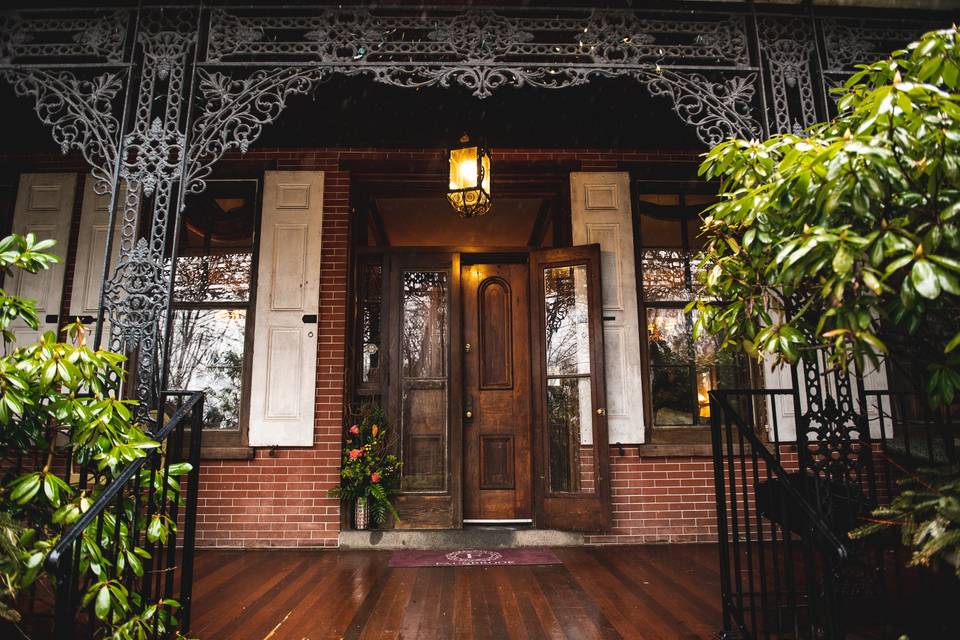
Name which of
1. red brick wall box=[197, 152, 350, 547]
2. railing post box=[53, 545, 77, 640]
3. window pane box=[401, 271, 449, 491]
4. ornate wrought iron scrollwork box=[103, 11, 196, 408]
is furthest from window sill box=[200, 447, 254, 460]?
railing post box=[53, 545, 77, 640]

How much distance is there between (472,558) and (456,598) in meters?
0.91

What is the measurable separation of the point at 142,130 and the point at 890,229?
3493mm

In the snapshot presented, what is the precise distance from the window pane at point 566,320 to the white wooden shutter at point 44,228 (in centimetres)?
412

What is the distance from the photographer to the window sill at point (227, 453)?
14.4ft

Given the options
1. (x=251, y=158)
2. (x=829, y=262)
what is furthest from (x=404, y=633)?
(x=251, y=158)

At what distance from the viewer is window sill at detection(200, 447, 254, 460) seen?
4.38 meters

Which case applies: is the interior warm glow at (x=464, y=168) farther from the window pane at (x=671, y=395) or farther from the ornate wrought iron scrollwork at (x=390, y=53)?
the window pane at (x=671, y=395)

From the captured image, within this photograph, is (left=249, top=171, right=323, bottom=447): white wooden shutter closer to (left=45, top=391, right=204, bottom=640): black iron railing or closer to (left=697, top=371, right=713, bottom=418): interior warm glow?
(left=45, top=391, right=204, bottom=640): black iron railing

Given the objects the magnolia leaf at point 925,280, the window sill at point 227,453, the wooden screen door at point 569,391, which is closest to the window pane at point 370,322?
the window sill at point 227,453

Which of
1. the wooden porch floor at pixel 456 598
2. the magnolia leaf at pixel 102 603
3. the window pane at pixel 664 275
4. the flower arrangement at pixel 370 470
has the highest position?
the window pane at pixel 664 275

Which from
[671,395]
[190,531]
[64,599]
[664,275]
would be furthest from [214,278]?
[671,395]

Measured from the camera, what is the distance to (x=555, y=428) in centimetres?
450

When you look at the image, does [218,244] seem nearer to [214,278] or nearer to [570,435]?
[214,278]

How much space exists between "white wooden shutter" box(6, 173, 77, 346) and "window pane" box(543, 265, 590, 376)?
4.12 meters
